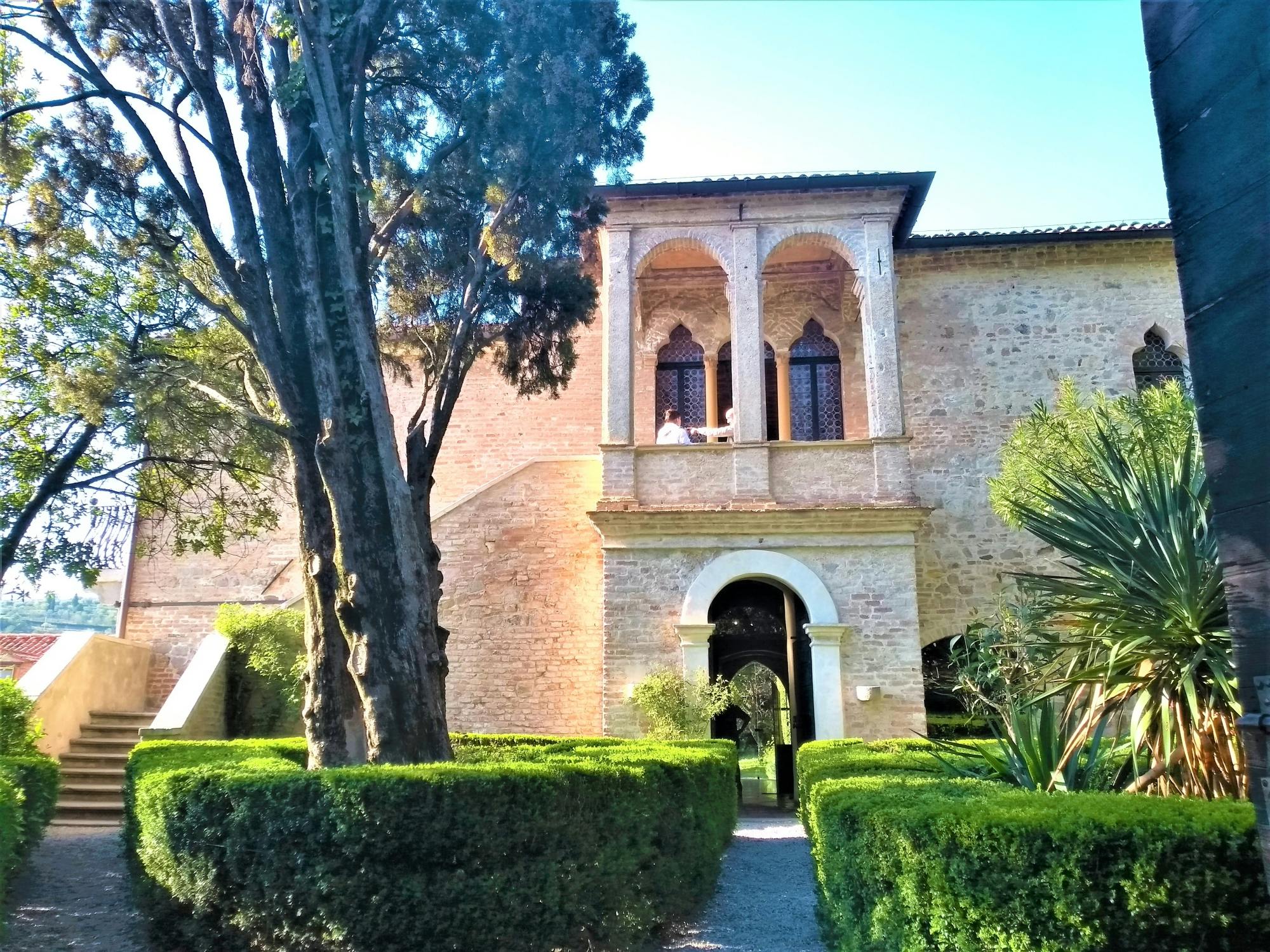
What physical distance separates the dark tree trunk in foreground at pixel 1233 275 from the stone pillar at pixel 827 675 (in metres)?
8.99

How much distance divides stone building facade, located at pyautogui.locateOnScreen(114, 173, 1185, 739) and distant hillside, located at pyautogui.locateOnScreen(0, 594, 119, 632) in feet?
6.92

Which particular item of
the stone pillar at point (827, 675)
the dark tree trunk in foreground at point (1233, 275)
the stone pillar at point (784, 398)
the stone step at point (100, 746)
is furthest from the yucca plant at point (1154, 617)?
the stone step at point (100, 746)

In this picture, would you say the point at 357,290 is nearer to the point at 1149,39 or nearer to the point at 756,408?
the point at 1149,39

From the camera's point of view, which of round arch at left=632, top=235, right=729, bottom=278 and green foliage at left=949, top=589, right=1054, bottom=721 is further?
round arch at left=632, top=235, right=729, bottom=278

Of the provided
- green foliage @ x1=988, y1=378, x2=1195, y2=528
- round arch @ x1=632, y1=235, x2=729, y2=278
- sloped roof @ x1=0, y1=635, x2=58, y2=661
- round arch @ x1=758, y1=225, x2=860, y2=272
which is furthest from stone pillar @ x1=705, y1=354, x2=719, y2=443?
sloped roof @ x1=0, y1=635, x2=58, y2=661

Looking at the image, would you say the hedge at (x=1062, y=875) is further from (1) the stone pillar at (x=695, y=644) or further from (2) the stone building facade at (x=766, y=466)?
(1) the stone pillar at (x=695, y=644)

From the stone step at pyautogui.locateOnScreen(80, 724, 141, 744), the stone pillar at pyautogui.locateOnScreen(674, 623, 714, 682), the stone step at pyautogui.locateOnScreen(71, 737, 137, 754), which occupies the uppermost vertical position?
the stone pillar at pyautogui.locateOnScreen(674, 623, 714, 682)

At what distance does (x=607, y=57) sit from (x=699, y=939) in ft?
25.6

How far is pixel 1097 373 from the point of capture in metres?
14.9

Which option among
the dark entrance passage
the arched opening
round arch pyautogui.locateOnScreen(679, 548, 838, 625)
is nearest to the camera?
round arch pyautogui.locateOnScreen(679, 548, 838, 625)

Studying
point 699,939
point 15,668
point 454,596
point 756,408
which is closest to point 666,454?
point 756,408

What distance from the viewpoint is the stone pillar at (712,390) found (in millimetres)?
15734

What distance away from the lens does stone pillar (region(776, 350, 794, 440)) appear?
15.5 m

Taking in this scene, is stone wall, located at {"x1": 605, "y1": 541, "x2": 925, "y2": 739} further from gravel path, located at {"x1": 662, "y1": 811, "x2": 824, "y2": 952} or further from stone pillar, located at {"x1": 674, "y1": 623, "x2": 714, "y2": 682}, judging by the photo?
gravel path, located at {"x1": 662, "y1": 811, "x2": 824, "y2": 952}
